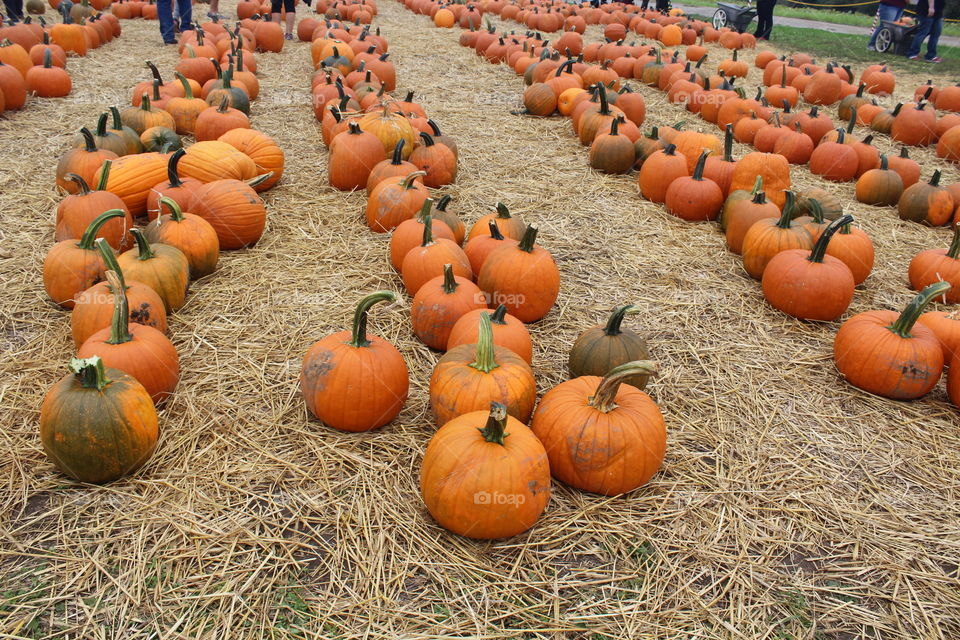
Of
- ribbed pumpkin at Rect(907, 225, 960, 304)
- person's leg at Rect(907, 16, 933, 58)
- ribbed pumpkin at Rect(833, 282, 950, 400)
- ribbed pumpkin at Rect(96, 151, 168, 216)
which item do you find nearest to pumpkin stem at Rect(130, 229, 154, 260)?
ribbed pumpkin at Rect(96, 151, 168, 216)

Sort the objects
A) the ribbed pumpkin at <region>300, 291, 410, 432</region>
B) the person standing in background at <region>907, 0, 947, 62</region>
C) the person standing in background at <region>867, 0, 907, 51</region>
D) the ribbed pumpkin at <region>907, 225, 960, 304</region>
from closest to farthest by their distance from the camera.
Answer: the ribbed pumpkin at <region>300, 291, 410, 432</region>
the ribbed pumpkin at <region>907, 225, 960, 304</region>
the person standing in background at <region>907, 0, 947, 62</region>
the person standing in background at <region>867, 0, 907, 51</region>

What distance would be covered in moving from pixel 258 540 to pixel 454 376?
42.4 inches

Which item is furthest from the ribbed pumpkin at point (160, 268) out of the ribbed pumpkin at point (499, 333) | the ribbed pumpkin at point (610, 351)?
A: the ribbed pumpkin at point (610, 351)

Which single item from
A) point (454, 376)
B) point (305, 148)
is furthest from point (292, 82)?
point (454, 376)

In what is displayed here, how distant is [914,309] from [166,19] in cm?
1291

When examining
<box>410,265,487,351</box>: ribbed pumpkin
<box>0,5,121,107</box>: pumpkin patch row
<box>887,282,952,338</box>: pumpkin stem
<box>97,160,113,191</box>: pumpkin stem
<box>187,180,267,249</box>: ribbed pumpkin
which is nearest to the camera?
<box>887,282,952,338</box>: pumpkin stem

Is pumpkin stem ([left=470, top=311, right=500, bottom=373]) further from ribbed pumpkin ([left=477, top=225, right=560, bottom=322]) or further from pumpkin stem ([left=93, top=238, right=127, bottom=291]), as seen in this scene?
pumpkin stem ([left=93, top=238, right=127, bottom=291])

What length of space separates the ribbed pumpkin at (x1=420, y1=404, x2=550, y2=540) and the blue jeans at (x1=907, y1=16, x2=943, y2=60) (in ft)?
60.1

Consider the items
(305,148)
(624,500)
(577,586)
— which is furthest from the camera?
(305,148)

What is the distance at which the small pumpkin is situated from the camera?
8.50 feet

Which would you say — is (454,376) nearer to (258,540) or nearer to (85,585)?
(258,540)

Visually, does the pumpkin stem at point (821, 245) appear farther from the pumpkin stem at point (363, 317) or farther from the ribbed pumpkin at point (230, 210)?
the ribbed pumpkin at point (230, 210)

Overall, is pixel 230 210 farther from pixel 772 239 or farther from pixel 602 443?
pixel 772 239

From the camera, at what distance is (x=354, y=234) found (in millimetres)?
5293
